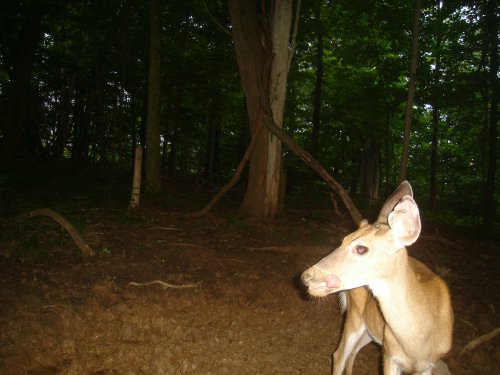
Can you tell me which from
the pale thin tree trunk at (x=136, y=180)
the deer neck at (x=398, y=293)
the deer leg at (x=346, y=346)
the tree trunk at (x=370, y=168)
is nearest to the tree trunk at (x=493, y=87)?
the tree trunk at (x=370, y=168)

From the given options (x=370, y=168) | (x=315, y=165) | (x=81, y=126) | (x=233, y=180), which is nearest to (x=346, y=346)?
(x=315, y=165)

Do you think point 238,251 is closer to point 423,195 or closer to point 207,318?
Answer: point 207,318

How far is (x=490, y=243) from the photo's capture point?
9.06 m

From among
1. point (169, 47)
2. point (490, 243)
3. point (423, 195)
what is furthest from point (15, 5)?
point (423, 195)

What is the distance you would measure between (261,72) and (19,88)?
8869 millimetres

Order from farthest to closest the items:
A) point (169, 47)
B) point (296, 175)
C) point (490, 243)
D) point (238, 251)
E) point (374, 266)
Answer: point (296, 175) → point (169, 47) → point (490, 243) → point (238, 251) → point (374, 266)

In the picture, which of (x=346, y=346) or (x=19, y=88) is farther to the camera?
(x=19, y=88)

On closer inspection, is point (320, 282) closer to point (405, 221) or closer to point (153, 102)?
point (405, 221)

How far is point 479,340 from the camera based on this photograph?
13.7 feet

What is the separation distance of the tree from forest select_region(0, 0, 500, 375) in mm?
33

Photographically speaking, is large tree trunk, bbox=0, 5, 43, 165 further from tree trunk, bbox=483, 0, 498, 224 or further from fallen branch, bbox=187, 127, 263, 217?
tree trunk, bbox=483, 0, 498, 224

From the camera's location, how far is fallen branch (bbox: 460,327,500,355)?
4.13 metres

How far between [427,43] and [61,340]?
13691 millimetres

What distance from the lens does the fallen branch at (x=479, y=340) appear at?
413 centimetres
